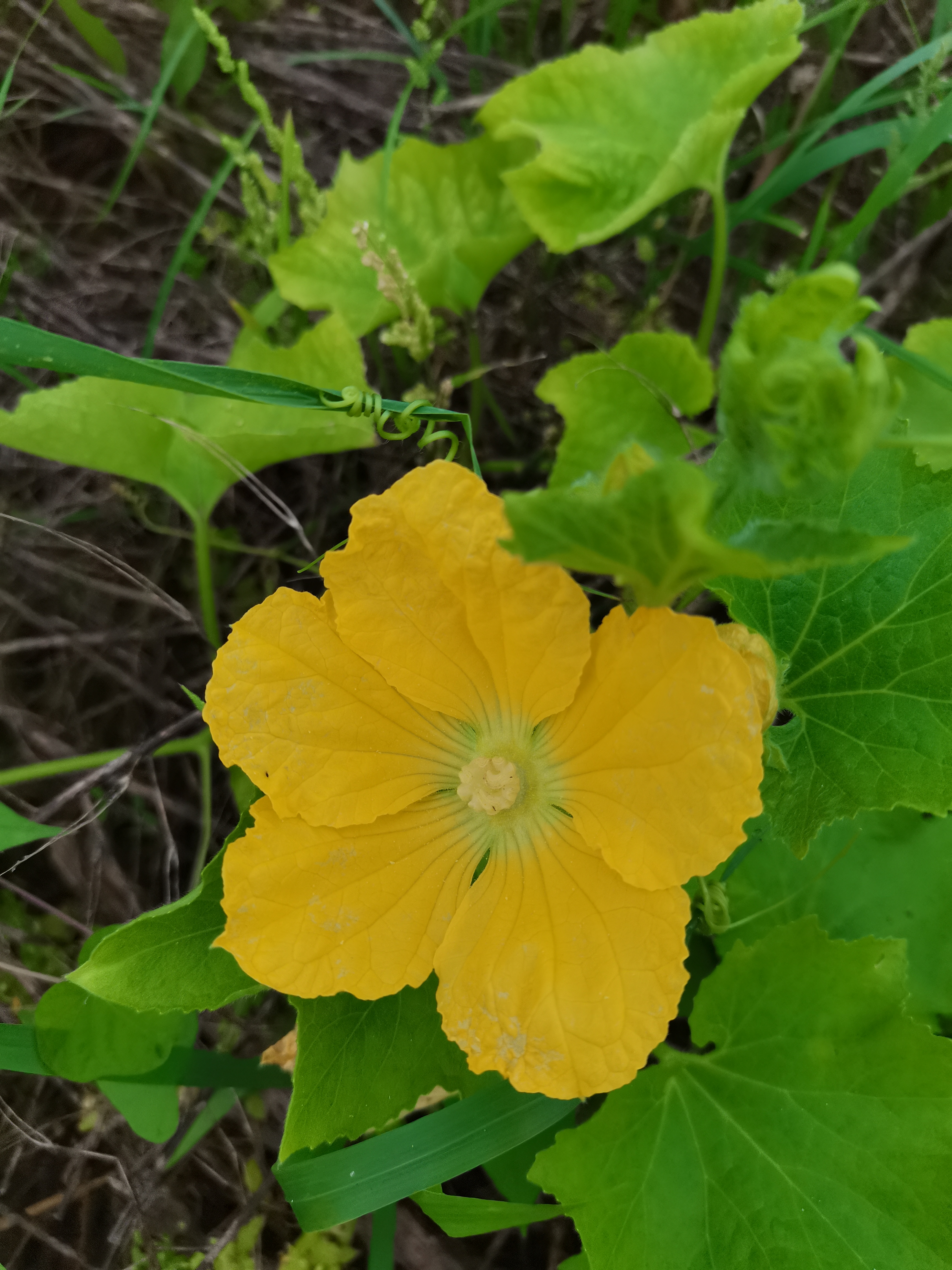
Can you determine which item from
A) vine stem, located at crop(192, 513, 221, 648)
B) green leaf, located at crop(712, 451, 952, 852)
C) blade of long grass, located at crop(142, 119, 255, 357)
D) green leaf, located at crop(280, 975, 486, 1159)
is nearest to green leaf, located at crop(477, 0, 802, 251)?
blade of long grass, located at crop(142, 119, 255, 357)

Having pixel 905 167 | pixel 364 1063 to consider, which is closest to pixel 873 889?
pixel 364 1063

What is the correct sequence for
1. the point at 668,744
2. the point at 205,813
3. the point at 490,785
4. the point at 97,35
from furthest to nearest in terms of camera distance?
1. the point at 97,35
2. the point at 205,813
3. the point at 490,785
4. the point at 668,744

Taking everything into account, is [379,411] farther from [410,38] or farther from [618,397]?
[410,38]

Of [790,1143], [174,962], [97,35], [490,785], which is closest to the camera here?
[490,785]

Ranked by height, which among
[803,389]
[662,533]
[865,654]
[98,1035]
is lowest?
[98,1035]

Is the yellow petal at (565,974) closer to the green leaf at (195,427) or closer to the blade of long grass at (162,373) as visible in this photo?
the blade of long grass at (162,373)

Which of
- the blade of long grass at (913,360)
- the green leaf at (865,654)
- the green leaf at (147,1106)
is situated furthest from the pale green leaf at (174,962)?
the blade of long grass at (913,360)
